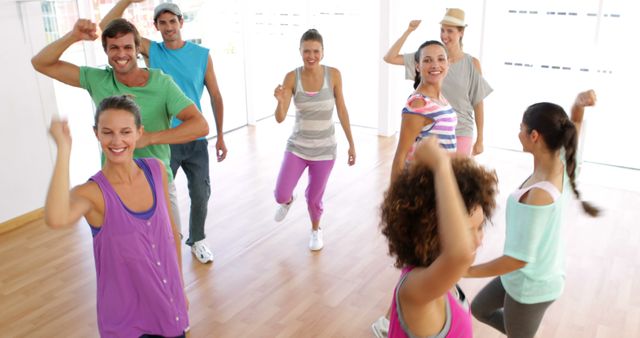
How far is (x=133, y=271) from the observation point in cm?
205

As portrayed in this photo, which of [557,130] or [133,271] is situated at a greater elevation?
[557,130]

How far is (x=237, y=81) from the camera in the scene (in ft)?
24.4

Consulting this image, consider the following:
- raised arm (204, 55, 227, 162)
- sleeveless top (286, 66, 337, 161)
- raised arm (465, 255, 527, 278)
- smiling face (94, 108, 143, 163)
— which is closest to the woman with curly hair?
raised arm (465, 255, 527, 278)

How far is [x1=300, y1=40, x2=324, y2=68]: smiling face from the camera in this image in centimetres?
381

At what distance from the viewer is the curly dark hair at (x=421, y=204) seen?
1466 mm

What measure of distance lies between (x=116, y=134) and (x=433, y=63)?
1664 millimetres

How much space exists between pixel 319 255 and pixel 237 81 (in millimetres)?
3810

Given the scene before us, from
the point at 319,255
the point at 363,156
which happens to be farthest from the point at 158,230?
the point at 363,156

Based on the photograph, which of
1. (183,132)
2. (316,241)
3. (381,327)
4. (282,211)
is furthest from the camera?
(282,211)

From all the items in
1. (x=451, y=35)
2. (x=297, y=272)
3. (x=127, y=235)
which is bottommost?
(x=297, y=272)

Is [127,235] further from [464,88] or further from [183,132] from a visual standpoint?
[464,88]

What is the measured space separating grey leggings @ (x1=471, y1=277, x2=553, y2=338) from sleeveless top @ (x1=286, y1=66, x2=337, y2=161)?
5.40 feet

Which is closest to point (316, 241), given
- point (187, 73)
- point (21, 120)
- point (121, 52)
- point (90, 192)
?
point (187, 73)

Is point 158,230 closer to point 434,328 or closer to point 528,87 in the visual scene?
point 434,328
